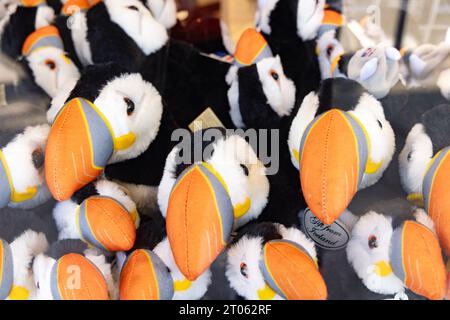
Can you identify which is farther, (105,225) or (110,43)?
(110,43)

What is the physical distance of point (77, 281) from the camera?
485mm

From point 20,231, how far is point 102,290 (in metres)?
0.16

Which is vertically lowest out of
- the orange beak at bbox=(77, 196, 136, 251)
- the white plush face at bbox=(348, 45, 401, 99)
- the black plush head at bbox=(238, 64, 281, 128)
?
the orange beak at bbox=(77, 196, 136, 251)

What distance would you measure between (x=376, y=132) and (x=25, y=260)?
425 millimetres

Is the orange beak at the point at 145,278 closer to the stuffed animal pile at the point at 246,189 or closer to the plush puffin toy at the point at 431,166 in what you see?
the stuffed animal pile at the point at 246,189

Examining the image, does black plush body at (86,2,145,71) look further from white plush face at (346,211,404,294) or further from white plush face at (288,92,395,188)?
white plush face at (346,211,404,294)

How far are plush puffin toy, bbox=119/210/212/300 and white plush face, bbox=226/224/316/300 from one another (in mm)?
30

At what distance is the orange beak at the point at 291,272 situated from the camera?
0.47m

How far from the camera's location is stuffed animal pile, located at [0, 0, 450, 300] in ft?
1.59

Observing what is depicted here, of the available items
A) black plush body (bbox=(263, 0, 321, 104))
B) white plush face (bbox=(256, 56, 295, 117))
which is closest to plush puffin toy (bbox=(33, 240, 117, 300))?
white plush face (bbox=(256, 56, 295, 117))

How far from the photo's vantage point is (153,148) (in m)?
0.67

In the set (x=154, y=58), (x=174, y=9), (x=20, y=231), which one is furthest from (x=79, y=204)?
(x=174, y=9)

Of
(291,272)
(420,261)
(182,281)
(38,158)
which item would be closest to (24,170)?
(38,158)

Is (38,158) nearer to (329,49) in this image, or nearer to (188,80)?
(188,80)
